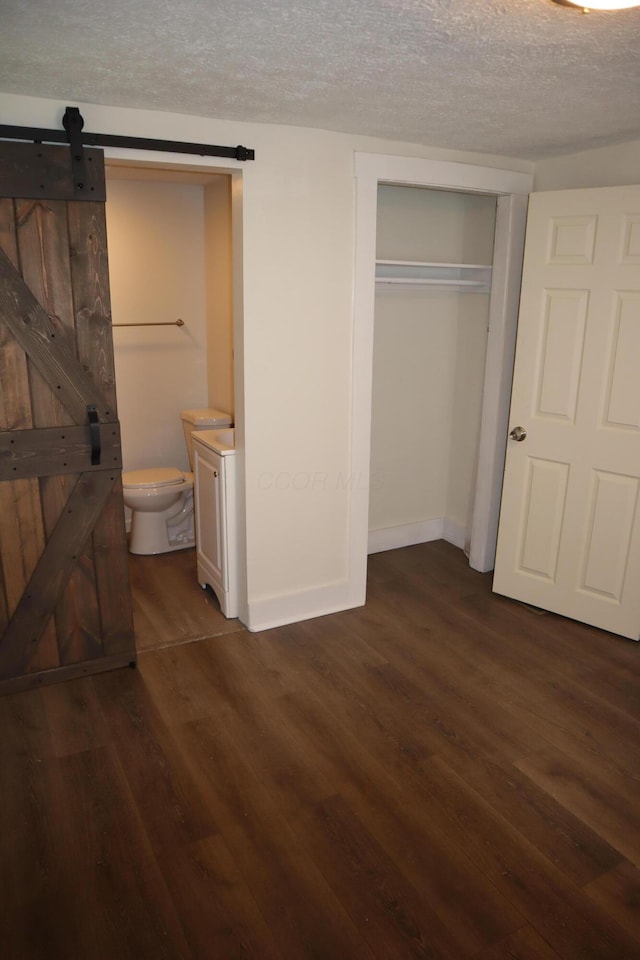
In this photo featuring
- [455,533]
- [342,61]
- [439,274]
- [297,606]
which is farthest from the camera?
[455,533]

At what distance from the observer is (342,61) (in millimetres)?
2049

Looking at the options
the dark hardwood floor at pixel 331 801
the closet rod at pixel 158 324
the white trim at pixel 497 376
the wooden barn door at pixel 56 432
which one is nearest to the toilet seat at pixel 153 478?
the closet rod at pixel 158 324

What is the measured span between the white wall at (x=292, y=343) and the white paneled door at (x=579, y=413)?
68 cm

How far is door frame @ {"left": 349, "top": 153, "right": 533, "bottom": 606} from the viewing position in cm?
317

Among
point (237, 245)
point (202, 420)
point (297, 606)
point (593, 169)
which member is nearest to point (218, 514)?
point (297, 606)

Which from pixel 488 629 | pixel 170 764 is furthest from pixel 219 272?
pixel 170 764

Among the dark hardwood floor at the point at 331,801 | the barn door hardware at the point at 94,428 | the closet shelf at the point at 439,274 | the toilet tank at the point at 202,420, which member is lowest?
the dark hardwood floor at the point at 331,801

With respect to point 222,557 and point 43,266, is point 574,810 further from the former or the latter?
point 43,266

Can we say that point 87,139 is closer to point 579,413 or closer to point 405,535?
point 579,413

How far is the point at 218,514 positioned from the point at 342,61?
202 cm

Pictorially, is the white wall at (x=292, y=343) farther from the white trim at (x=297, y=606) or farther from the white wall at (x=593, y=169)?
the white wall at (x=593, y=169)

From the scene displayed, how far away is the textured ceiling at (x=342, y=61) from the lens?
1710 mm

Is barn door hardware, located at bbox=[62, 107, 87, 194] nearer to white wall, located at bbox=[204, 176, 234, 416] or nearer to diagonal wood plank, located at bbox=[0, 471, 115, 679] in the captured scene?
diagonal wood plank, located at bbox=[0, 471, 115, 679]

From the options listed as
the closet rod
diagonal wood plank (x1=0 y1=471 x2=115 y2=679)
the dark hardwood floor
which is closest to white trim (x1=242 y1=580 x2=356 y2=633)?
the dark hardwood floor
